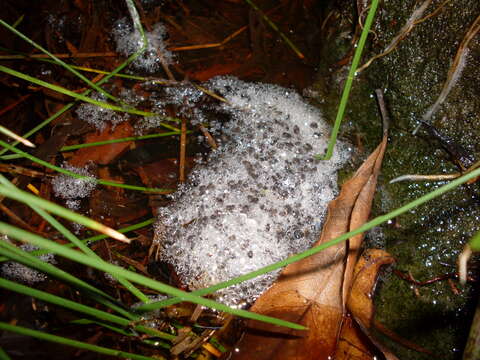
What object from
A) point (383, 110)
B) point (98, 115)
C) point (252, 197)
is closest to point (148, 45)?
point (98, 115)

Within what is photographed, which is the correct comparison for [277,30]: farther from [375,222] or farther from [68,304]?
[68,304]

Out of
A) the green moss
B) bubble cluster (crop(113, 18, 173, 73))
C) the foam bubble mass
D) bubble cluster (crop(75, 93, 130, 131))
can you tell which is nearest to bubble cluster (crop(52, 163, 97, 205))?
bubble cluster (crop(75, 93, 130, 131))

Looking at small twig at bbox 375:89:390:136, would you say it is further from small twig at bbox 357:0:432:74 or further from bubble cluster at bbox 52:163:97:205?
bubble cluster at bbox 52:163:97:205

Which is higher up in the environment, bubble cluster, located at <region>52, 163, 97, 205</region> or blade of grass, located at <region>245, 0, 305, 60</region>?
blade of grass, located at <region>245, 0, 305, 60</region>

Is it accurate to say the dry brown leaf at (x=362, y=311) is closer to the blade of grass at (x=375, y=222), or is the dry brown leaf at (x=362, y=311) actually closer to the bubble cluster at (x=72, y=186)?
the blade of grass at (x=375, y=222)

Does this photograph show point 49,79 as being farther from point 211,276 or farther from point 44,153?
point 211,276

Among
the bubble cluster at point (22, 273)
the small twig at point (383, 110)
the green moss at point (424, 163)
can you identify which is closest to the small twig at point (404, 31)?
the green moss at point (424, 163)
